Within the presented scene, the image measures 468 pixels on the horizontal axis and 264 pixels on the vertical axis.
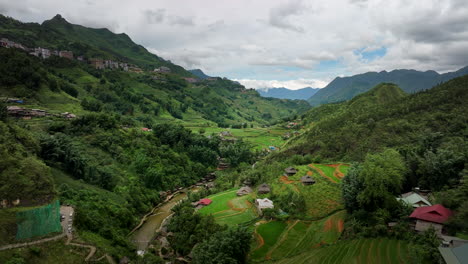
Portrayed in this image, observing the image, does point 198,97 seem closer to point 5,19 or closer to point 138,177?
point 5,19

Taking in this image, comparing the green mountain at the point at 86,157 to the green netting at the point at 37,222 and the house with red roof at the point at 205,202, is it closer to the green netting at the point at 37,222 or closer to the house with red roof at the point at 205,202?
the green netting at the point at 37,222

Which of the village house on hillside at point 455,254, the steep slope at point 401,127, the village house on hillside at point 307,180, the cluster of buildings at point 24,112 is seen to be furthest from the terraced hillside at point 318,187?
the cluster of buildings at point 24,112

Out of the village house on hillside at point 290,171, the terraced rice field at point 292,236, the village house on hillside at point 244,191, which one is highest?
the village house on hillside at point 290,171

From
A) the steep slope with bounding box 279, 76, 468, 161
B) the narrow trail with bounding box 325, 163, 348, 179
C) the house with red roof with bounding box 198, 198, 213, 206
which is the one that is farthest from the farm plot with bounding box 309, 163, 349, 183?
the house with red roof with bounding box 198, 198, 213, 206

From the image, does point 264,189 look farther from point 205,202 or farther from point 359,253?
point 359,253

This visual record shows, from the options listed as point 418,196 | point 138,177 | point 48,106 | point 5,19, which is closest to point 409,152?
point 418,196
